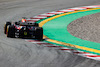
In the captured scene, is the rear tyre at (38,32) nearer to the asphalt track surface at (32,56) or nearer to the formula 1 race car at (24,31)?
the formula 1 race car at (24,31)

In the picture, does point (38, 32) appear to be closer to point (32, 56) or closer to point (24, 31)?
point (24, 31)

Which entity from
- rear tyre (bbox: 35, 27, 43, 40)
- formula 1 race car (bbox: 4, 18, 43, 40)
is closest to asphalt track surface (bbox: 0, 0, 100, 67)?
formula 1 race car (bbox: 4, 18, 43, 40)

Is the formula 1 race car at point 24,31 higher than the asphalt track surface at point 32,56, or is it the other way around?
the formula 1 race car at point 24,31

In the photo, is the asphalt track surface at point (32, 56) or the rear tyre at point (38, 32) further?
the rear tyre at point (38, 32)

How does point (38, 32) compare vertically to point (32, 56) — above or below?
above

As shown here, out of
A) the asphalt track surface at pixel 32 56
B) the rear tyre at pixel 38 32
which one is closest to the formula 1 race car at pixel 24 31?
the rear tyre at pixel 38 32

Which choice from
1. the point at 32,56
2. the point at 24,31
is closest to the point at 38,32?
the point at 24,31

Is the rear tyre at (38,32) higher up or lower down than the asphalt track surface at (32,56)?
higher up

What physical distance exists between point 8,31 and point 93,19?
7.22 metres

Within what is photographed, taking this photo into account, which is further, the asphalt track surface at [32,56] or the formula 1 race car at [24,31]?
the formula 1 race car at [24,31]

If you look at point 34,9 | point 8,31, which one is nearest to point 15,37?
point 8,31

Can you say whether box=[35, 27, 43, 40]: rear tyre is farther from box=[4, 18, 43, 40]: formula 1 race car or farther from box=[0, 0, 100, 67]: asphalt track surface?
box=[0, 0, 100, 67]: asphalt track surface

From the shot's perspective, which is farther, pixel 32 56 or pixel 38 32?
pixel 38 32

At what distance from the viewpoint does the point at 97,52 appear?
45.1 ft
